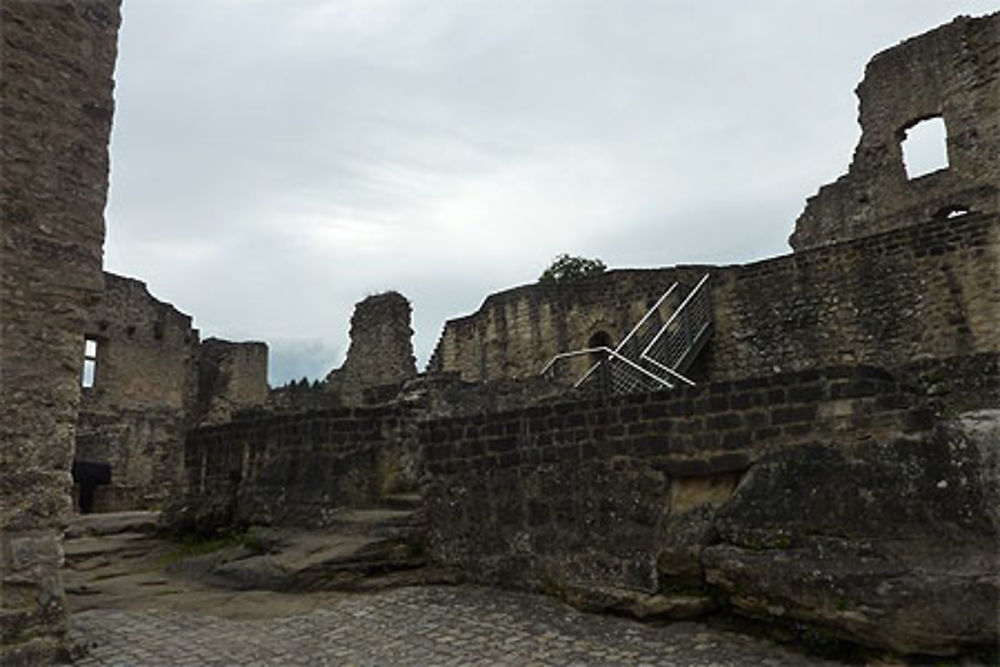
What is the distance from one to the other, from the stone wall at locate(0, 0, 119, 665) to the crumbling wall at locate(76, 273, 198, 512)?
664 inches

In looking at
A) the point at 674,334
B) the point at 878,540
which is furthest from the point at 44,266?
the point at 674,334

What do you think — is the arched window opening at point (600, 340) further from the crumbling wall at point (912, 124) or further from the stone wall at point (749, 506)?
the crumbling wall at point (912, 124)

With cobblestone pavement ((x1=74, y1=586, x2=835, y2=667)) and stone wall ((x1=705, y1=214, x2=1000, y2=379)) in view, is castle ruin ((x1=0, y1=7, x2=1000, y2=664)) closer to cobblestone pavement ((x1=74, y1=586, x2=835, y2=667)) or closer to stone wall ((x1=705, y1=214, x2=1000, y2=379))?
stone wall ((x1=705, y1=214, x2=1000, y2=379))

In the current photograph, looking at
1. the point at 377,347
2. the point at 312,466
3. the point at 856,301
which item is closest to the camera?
the point at 312,466

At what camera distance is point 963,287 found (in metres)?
12.3

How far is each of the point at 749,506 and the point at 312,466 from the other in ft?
18.9

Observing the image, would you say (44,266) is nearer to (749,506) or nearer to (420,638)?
(420,638)

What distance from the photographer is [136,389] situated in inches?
966

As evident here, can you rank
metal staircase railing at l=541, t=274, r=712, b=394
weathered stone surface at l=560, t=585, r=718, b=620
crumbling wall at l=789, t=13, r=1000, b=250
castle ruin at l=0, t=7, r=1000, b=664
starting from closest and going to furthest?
castle ruin at l=0, t=7, r=1000, b=664 → weathered stone surface at l=560, t=585, r=718, b=620 → metal staircase railing at l=541, t=274, r=712, b=394 → crumbling wall at l=789, t=13, r=1000, b=250

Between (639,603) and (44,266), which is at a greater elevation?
(44,266)

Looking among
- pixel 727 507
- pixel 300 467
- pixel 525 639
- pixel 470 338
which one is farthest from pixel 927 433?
pixel 470 338

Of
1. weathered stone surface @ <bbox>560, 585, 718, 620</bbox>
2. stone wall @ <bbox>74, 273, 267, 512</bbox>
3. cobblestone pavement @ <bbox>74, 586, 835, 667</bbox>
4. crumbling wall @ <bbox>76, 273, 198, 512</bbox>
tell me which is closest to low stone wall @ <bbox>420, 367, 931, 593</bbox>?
weathered stone surface @ <bbox>560, 585, 718, 620</bbox>

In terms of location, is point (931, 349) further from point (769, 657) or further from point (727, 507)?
point (769, 657)

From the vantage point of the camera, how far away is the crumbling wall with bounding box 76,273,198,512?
22875 mm
